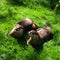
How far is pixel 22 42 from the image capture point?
8461 millimetres

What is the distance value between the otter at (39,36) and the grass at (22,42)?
15cm

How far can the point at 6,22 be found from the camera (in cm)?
932

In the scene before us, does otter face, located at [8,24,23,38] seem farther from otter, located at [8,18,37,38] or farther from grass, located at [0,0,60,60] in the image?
grass, located at [0,0,60,60]

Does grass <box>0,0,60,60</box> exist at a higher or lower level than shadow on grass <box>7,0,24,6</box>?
lower

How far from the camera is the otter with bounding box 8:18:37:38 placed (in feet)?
27.9

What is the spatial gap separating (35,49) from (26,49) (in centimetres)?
33

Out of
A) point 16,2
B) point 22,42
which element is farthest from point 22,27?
point 16,2

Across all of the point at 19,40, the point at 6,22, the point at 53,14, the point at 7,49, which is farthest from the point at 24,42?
the point at 53,14

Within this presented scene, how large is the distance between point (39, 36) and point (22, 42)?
2.09 feet

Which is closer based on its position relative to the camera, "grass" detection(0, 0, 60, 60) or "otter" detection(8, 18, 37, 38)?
"grass" detection(0, 0, 60, 60)

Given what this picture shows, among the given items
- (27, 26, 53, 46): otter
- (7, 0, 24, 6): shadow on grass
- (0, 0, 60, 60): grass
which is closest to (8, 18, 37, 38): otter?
(0, 0, 60, 60): grass

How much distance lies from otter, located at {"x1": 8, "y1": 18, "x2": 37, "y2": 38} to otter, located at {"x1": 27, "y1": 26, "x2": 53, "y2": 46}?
0.35 metres

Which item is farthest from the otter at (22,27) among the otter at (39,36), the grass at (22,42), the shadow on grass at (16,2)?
the shadow on grass at (16,2)

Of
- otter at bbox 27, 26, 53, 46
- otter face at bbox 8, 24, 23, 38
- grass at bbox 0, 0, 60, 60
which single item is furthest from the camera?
otter face at bbox 8, 24, 23, 38
